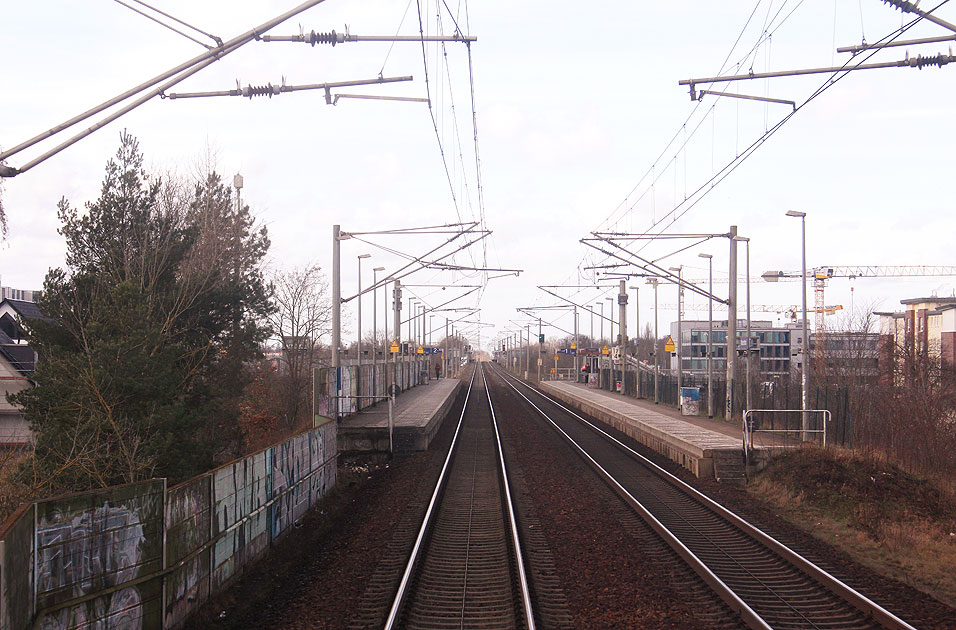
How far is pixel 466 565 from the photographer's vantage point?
10.9 meters

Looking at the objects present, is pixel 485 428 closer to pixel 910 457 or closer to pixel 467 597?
pixel 910 457

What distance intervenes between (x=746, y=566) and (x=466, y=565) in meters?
4.05

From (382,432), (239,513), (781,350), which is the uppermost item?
(781,350)

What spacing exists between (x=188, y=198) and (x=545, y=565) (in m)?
23.3

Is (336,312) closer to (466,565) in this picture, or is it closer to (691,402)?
(691,402)

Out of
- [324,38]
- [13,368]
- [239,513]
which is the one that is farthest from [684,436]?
[13,368]

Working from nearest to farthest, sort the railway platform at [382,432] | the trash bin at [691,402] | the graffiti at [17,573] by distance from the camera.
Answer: the graffiti at [17,573]
the railway platform at [382,432]
the trash bin at [691,402]

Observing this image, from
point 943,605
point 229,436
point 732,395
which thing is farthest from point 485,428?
point 943,605

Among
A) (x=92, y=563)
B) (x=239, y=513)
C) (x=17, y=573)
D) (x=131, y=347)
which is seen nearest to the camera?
(x=17, y=573)

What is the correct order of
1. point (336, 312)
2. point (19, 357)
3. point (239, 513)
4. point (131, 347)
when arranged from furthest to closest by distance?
point (19, 357) < point (336, 312) < point (131, 347) < point (239, 513)

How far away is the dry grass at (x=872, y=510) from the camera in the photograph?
11.1 meters

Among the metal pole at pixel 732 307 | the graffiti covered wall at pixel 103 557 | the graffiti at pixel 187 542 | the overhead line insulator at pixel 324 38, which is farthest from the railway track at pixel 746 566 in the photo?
the metal pole at pixel 732 307

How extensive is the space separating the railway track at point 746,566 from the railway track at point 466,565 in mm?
2558

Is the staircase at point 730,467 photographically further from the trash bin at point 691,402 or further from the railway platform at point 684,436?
the trash bin at point 691,402
